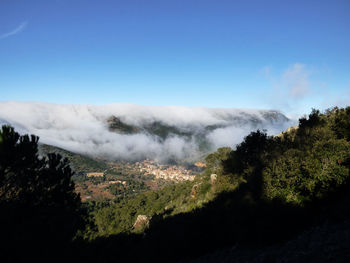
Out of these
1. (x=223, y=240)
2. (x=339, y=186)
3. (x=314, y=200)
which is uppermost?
(x=339, y=186)

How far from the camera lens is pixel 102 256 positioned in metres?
23.6

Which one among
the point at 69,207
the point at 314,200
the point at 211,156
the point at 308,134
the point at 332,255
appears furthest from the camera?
the point at 211,156

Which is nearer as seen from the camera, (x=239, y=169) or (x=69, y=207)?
(x=69, y=207)

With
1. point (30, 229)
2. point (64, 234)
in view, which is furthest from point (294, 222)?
point (30, 229)

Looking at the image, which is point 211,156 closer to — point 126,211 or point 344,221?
point 126,211

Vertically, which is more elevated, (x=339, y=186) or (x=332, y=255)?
(x=339, y=186)

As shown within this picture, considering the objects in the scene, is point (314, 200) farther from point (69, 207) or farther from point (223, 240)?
point (69, 207)

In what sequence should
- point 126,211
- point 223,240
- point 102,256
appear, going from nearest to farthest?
point 223,240, point 102,256, point 126,211

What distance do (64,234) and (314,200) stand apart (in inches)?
900

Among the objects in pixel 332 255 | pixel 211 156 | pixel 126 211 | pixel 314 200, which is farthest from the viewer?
pixel 126 211

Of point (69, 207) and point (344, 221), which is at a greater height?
point (344, 221)

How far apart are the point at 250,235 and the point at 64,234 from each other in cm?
1648

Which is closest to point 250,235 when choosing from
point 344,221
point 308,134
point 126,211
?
point 344,221

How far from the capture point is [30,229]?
14.6 m
